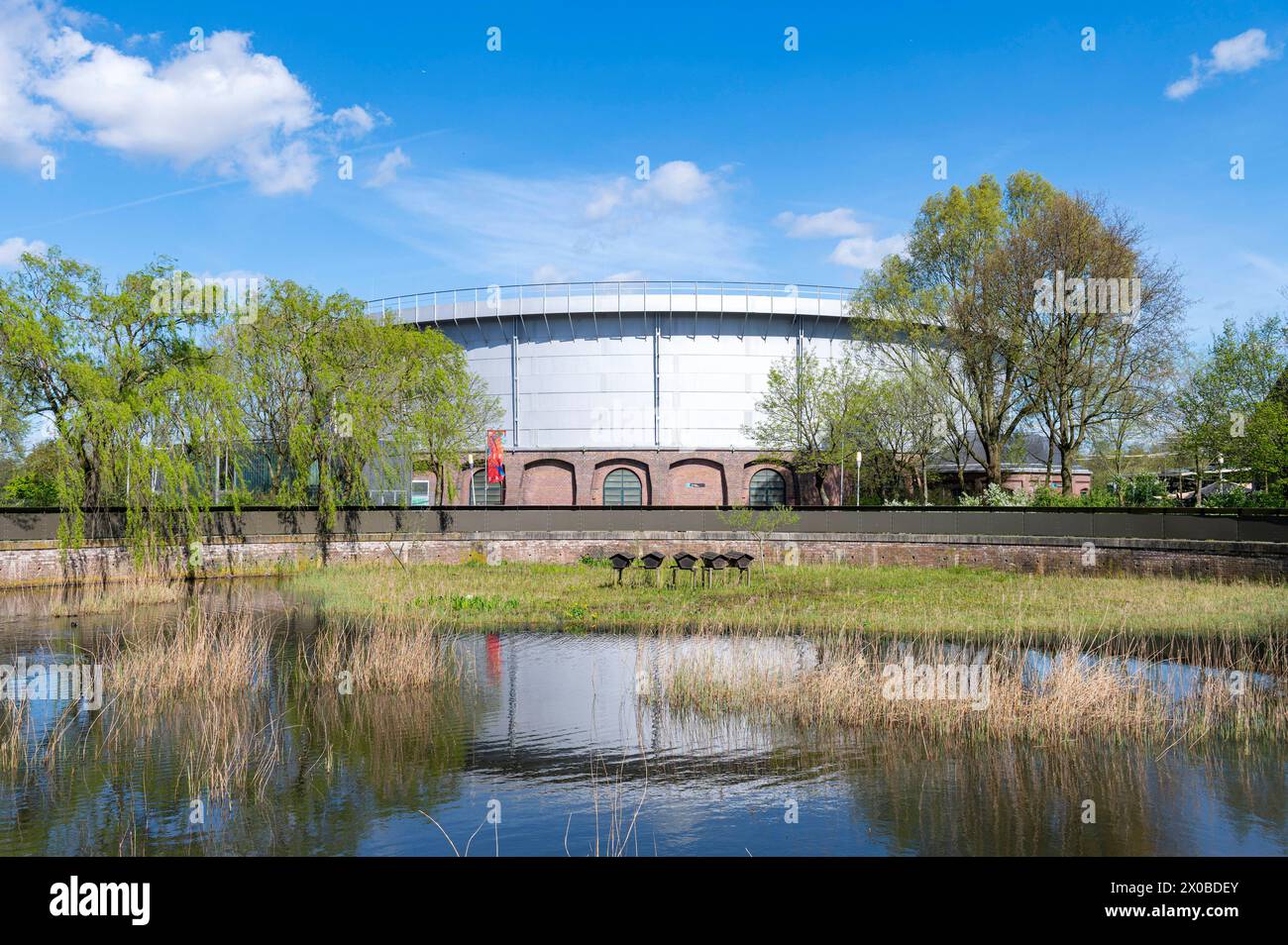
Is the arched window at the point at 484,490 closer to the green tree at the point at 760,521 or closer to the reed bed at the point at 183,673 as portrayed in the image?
the green tree at the point at 760,521

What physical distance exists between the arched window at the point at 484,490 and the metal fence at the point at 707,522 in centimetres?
1179

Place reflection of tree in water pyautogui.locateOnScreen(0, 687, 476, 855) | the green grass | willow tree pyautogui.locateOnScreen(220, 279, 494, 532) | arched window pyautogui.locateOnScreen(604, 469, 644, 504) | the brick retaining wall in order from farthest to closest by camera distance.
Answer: arched window pyautogui.locateOnScreen(604, 469, 644, 504), willow tree pyautogui.locateOnScreen(220, 279, 494, 532), the brick retaining wall, the green grass, reflection of tree in water pyautogui.locateOnScreen(0, 687, 476, 855)

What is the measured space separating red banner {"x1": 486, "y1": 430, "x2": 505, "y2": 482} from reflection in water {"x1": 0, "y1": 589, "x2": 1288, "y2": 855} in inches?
1313

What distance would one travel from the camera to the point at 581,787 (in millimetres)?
8500

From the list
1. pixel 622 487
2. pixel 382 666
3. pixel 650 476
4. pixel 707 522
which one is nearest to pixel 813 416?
pixel 650 476

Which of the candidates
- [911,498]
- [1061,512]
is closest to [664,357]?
[911,498]

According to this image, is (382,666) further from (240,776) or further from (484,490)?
(484,490)

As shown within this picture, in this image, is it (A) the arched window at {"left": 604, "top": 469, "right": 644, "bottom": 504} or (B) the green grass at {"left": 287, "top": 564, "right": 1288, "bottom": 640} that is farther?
(A) the arched window at {"left": 604, "top": 469, "right": 644, "bottom": 504}

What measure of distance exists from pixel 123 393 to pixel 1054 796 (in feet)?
85.7

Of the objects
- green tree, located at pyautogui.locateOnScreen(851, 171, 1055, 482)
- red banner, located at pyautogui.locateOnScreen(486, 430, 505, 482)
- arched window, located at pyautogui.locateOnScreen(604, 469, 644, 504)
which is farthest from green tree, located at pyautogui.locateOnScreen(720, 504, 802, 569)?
red banner, located at pyautogui.locateOnScreen(486, 430, 505, 482)

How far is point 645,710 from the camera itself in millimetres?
11273

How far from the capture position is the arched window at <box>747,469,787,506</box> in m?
45.7

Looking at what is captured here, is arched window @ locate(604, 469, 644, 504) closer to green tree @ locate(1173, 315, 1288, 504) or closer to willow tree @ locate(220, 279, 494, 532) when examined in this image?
willow tree @ locate(220, 279, 494, 532)
